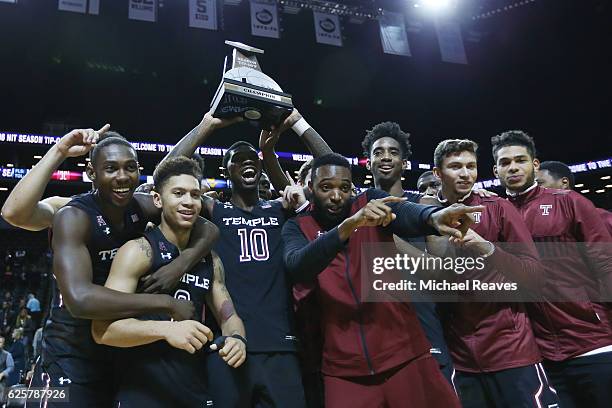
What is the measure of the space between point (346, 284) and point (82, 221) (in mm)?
1388

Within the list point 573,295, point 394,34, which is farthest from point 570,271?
point 394,34

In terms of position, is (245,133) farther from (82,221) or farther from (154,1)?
(82,221)

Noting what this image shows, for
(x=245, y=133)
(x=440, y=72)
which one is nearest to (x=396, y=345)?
(x=245, y=133)

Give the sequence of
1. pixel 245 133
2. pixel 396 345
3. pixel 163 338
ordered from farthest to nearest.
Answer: pixel 245 133 → pixel 396 345 → pixel 163 338

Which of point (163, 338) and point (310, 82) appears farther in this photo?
point (310, 82)

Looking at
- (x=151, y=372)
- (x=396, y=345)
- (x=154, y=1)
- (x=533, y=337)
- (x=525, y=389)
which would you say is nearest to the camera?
(x=151, y=372)

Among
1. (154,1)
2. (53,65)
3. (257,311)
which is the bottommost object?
(257,311)

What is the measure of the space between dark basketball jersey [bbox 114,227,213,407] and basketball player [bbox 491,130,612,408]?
2.07m

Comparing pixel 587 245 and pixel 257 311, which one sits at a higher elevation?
pixel 587 245

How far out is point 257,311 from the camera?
2926 mm

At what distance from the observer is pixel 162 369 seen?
7.76ft

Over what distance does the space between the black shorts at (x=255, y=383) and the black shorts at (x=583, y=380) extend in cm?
154

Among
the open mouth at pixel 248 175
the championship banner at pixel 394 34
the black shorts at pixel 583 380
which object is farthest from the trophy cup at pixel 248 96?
the championship banner at pixel 394 34

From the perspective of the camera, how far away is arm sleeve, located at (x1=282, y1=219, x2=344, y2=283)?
2.38 metres
